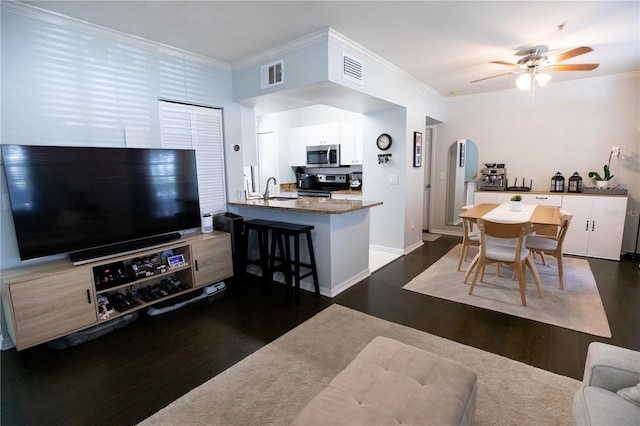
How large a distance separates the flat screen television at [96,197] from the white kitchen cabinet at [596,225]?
17.5ft

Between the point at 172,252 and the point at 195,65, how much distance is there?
2.09 meters

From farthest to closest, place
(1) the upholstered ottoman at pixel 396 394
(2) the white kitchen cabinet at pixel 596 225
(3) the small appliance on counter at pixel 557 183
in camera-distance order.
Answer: (3) the small appliance on counter at pixel 557 183
(2) the white kitchen cabinet at pixel 596 225
(1) the upholstered ottoman at pixel 396 394

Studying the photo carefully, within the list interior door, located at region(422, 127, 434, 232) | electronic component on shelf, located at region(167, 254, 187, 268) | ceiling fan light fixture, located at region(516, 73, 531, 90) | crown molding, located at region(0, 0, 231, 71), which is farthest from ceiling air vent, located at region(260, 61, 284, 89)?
interior door, located at region(422, 127, 434, 232)

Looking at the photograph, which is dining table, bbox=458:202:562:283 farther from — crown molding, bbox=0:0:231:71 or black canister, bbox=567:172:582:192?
crown molding, bbox=0:0:231:71

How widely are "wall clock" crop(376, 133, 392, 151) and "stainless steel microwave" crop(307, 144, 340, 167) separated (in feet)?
4.08

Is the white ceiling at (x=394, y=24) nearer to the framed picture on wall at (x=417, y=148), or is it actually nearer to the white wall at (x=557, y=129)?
the white wall at (x=557, y=129)

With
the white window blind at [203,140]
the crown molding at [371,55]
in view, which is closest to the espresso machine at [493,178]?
the crown molding at [371,55]

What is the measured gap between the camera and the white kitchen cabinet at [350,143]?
5695mm

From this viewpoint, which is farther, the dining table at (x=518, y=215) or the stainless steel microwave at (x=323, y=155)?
the stainless steel microwave at (x=323, y=155)

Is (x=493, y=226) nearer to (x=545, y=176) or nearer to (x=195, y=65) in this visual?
(x=545, y=176)

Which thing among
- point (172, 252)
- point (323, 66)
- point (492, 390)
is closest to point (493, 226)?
point (492, 390)

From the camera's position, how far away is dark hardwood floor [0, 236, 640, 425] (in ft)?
6.21

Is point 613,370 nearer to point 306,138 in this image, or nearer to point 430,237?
point 430,237

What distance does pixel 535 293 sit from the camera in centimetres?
329
